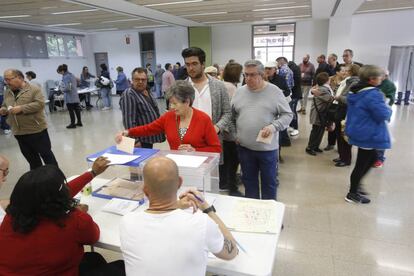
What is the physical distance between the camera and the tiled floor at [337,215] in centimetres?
215

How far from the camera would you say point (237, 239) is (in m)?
1.37

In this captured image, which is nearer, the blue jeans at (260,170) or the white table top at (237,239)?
the white table top at (237,239)

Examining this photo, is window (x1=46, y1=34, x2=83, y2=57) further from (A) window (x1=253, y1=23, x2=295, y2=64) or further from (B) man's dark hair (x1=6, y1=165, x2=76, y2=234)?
(B) man's dark hair (x1=6, y1=165, x2=76, y2=234)

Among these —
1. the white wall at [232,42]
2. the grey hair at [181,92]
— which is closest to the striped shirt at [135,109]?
the grey hair at [181,92]

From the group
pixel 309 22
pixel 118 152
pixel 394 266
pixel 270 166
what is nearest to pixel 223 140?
pixel 270 166

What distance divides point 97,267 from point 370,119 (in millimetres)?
2568

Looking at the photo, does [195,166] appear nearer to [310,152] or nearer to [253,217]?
[253,217]

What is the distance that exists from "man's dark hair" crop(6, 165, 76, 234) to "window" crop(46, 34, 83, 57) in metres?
11.9

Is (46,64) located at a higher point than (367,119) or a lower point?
higher

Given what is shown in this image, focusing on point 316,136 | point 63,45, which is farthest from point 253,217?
point 63,45

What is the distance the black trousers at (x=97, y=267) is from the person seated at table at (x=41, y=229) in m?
0.27

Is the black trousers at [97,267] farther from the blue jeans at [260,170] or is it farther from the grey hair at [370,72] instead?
the grey hair at [370,72]

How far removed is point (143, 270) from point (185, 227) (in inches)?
8.2

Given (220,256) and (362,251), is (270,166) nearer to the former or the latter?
(362,251)
